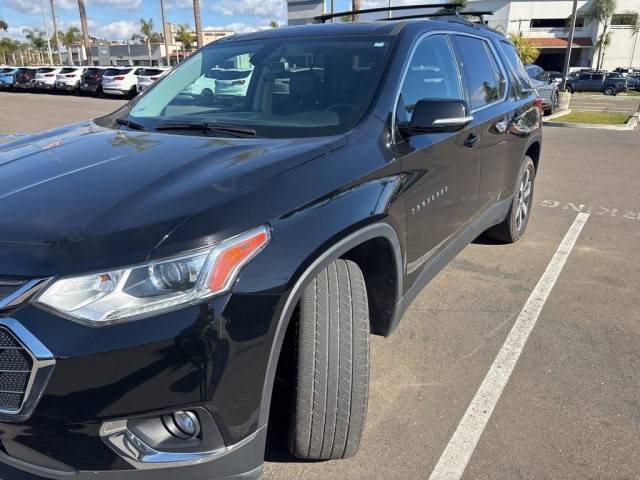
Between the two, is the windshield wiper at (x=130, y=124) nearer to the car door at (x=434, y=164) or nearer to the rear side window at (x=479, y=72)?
the car door at (x=434, y=164)

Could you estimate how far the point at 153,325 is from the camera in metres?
1.58

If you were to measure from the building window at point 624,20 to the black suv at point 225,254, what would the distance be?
69812mm

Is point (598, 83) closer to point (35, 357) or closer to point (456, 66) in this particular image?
point (456, 66)

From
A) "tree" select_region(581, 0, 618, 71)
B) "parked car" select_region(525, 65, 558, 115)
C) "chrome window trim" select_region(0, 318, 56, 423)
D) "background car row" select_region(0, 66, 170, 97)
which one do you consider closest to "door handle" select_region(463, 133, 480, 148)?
"chrome window trim" select_region(0, 318, 56, 423)

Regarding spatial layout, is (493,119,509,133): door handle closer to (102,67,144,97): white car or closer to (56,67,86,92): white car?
(102,67,144,97): white car

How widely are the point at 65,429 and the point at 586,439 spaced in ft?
7.22

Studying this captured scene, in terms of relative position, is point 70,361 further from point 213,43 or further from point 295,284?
point 213,43

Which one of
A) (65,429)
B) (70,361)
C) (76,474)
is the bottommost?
(76,474)

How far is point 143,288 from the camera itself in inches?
63.6

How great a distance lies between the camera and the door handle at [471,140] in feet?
10.9

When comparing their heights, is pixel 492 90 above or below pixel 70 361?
above

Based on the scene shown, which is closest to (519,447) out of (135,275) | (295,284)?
(295,284)

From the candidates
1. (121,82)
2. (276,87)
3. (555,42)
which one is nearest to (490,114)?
(276,87)

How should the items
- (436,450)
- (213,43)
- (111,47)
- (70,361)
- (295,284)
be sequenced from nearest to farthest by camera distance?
(70,361) < (295,284) < (436,450) < (213,43) < (111,47)
